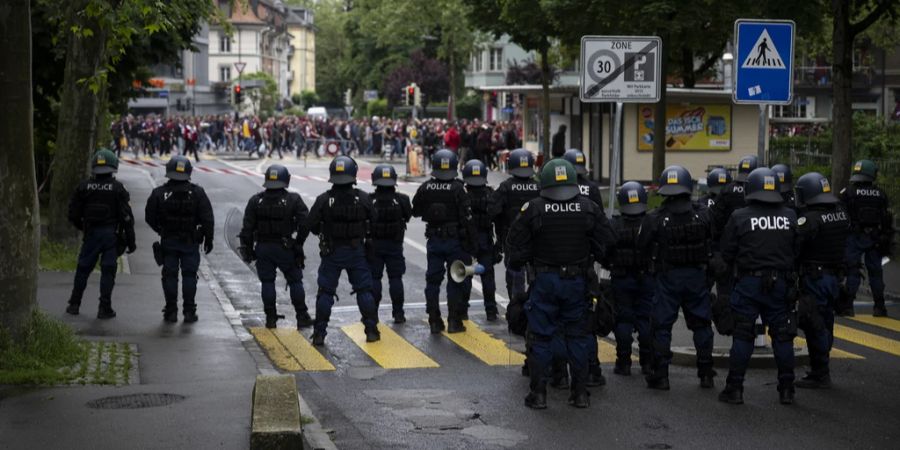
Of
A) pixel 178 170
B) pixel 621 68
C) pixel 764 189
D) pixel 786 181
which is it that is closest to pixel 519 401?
pixel 764 189

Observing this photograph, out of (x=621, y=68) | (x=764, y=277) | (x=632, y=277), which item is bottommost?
(x=632, y=277)

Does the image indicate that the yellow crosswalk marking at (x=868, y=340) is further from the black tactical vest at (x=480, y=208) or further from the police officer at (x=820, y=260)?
the black tactical vest at (x=480, y=208)

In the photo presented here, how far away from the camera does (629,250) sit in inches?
440

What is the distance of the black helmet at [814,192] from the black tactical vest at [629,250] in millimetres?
1423

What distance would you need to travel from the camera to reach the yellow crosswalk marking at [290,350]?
12047mm

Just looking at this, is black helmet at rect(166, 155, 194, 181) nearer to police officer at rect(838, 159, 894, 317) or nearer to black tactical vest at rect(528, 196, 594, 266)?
black tactical vest at rect(528, 196, 594, 266)

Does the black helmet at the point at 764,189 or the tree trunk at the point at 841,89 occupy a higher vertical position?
the tree trunk at the point at 841,89

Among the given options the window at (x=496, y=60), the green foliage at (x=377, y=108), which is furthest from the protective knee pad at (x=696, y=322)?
the window at (x=496, y=60)

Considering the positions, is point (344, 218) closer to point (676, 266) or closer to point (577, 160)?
point (577, 160)

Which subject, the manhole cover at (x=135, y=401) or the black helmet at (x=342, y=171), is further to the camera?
the black helmet at (x=342, y=171)

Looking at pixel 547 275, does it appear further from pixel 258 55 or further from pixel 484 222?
pixel 258 55

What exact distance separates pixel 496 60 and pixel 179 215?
3320 inches

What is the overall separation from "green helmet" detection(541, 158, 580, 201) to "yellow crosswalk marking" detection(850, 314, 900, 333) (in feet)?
20.0

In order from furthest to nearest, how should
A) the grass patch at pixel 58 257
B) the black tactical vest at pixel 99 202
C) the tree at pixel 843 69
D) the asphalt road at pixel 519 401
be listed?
the tree at pixel 843 69
the grass patch at pixel 58 257
the black tactical vest at pixel 99 202
the asphalt road at pixel 519 401
